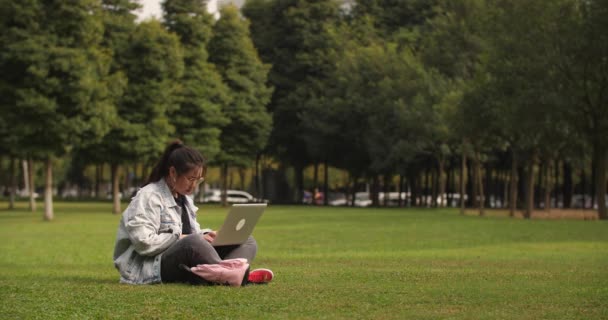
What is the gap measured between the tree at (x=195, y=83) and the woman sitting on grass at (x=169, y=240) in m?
60.4

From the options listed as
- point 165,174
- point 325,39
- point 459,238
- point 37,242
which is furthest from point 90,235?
point 325,39

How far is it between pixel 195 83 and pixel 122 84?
1878cm

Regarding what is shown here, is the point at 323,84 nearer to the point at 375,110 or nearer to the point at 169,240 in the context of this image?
the point at 375,110

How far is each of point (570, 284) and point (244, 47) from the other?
71.0m

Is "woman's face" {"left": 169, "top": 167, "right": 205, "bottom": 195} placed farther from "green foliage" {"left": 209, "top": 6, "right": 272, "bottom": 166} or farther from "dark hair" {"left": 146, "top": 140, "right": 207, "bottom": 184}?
"green foliage" {"left": 209, "top": 6, "right": 272, "bottom": 166}

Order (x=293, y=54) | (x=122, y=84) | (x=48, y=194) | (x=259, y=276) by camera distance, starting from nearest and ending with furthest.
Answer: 1. (x=259, y=276)
2. (x=48, y=194)
3. (x=122, y=84)
4. (x=293, y=54)

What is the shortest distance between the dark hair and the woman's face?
42mm

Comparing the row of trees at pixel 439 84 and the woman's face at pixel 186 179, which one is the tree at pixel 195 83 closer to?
the row of trees at pixel 439 84

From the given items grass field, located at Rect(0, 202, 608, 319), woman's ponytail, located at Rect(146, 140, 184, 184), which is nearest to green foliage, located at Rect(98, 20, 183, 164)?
grass field, located at Rect(0, 202, 608, 319)

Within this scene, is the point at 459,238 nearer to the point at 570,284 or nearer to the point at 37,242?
the point at 37,242

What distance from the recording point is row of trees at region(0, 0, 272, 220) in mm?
51656

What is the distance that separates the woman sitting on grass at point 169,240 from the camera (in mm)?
13156

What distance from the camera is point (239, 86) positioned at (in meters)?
84.8

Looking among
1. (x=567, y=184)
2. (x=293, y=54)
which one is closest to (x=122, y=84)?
(x=293, y=54)
